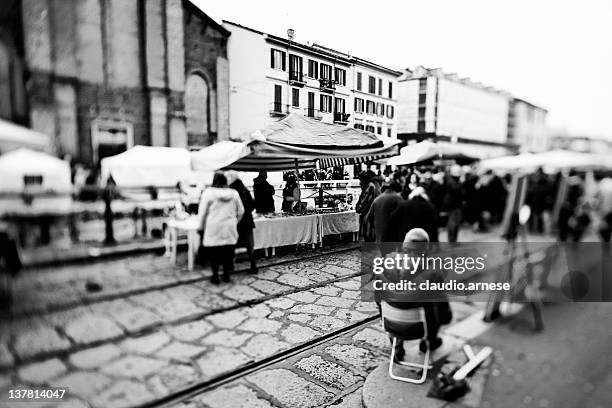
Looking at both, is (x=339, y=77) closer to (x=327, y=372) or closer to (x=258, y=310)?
(x=258, y=310)

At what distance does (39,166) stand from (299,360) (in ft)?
5.52

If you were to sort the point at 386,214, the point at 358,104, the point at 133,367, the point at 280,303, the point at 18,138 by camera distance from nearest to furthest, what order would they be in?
the point at 18,138
the point at 133,367
the point at 358,104
the point at 280,303
the point at 386,214

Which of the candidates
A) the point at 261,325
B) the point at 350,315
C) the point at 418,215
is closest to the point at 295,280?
the point at 261,325

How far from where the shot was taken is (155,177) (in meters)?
0.66

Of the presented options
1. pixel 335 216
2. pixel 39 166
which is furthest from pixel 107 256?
pixel 335 216

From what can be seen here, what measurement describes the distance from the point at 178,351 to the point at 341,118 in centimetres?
99

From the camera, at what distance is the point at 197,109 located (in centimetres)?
74

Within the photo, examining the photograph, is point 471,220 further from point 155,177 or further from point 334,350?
point 155,177

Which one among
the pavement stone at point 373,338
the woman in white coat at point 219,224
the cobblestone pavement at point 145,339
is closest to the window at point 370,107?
the woman in white coat at point 219,224

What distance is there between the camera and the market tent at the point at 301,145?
1.11 m

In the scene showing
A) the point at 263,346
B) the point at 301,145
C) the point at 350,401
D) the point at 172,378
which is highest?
the point at 301,145

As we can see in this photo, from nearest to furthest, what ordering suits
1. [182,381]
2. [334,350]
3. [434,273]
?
[182,381] < [434,273] < [334,350]

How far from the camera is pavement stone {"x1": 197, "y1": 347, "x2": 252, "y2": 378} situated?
986 millimetres

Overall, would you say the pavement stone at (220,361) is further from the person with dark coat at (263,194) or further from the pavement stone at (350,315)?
the pavement stone at (350,315)
